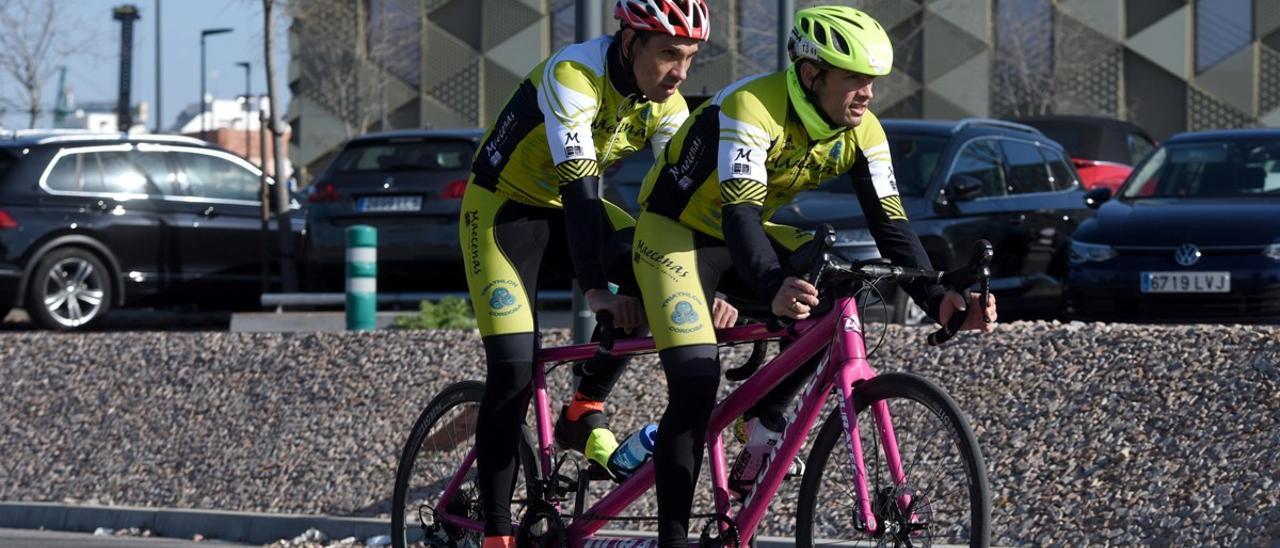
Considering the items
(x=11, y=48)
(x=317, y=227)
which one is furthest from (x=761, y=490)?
(x=11, y=48)

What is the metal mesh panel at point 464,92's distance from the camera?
4834 centimetres

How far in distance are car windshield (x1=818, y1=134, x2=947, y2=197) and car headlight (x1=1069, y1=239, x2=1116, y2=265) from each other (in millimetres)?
1111

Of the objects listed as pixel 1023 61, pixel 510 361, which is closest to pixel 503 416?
pixel 510 361

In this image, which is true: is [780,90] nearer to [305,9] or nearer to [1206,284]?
[1206,284]

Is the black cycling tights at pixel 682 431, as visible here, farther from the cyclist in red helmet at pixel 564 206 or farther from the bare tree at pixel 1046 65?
the bare tree at pixel 1046 65

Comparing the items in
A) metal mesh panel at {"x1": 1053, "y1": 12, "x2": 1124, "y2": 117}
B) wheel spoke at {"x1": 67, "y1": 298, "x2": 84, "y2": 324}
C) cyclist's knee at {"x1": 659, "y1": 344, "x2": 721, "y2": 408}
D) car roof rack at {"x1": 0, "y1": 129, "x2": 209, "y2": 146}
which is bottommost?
cyclist's knee at {"x1": 659, "y1": 344, "x2": 721, "y2": 408}

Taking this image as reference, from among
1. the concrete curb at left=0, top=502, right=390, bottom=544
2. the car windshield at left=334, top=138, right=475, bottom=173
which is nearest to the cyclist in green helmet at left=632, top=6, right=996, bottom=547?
the concrete curb at left=0, top=502, right=390, bottom=544

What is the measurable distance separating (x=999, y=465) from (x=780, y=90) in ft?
Answer: 10.0

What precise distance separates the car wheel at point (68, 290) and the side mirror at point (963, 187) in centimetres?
713

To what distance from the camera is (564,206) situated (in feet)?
19.0

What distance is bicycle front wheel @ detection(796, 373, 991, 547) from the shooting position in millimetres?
4906

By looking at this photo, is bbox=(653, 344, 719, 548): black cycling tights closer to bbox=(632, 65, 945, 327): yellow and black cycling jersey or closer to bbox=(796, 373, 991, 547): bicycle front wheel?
bbox=(632, 65, 945, 327): yellow and black cycling jersey

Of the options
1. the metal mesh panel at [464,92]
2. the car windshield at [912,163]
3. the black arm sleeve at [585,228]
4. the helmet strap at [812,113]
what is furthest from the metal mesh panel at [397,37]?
the helmet strap at [812,113]

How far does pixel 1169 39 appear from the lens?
42.1m
